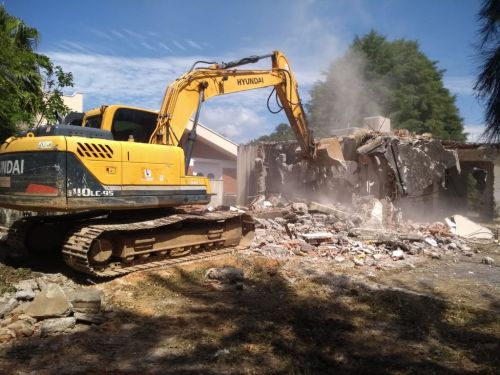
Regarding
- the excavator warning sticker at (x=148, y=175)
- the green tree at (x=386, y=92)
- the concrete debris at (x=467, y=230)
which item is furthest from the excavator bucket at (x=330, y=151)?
the green tree at (x=386, y=92)

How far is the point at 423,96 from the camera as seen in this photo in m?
33.9

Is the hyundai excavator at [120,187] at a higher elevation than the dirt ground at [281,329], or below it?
higher

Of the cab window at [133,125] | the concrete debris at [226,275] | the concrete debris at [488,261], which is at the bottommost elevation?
the concrete debris at [488,261]

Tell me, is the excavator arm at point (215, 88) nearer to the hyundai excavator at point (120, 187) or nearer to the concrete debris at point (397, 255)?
the hyundai excavator at point (120, 187)

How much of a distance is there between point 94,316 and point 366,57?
38.1 m

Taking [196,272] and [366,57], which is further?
[366,57]

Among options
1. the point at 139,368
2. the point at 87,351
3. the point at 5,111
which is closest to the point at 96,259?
the point at 87,351

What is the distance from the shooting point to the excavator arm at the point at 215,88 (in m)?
7.62

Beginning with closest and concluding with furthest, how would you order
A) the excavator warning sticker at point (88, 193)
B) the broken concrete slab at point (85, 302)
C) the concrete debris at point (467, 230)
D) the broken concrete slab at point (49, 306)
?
the broken concrete slab at point (49, 306) → the broken concrete slab at point (85, 302) → the excavator warning sticker at point (88, 193) → the concrete debris at point (467, 230)

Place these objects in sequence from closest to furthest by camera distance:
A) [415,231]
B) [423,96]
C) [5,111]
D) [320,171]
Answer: [5,111]
[415,231]
[320,171]
[423,96]

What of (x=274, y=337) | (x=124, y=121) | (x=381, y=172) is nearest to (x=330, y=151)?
(x=381, y=172)

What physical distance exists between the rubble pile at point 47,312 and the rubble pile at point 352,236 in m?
4.00

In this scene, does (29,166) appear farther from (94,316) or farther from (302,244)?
(302,244)

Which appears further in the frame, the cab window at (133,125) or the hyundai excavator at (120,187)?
the cab window at (133,125)
